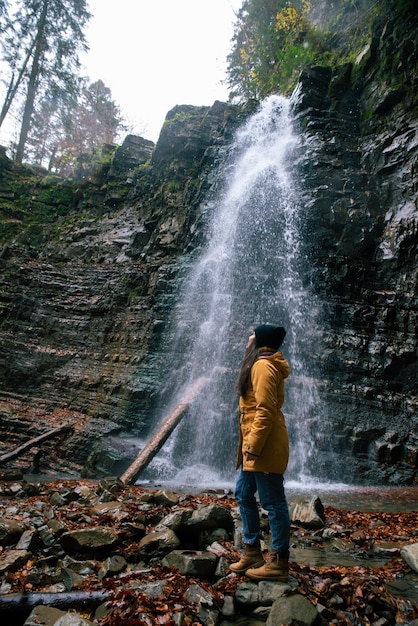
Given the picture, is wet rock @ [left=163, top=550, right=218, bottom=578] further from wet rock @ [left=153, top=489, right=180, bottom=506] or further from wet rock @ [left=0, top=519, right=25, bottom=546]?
wet rock @ [left=153, top=489, right=180, bottom=506]

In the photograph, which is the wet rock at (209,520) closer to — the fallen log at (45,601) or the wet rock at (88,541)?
the wet rock at (88,541)

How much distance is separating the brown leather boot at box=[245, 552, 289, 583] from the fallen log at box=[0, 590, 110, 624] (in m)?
1.13

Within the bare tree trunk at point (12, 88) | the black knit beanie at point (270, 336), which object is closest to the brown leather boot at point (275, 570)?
the black knit beanie at point (270, 336)

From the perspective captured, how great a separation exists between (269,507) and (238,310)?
943cm

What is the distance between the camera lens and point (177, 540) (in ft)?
11.2

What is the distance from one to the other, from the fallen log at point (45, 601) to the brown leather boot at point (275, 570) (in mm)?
1128

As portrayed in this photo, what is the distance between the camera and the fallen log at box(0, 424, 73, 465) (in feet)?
27.4

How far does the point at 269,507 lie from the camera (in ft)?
9.41

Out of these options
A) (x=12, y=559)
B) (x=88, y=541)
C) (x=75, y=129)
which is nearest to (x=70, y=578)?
(x=88, y=541)

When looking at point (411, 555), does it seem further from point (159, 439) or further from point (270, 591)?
point (159, 439)

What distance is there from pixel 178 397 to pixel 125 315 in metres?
4.49

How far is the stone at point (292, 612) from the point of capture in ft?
7.06

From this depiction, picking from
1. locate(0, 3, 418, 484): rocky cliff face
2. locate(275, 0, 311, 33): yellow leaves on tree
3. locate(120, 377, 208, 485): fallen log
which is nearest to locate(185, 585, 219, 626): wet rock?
locate(120, 377, 208, 485): fallen log

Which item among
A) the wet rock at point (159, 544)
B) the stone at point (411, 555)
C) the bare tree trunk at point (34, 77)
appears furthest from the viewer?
the bare tree trunk at point (34, 77)
